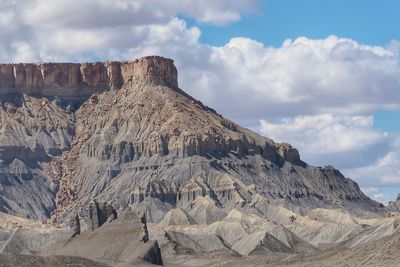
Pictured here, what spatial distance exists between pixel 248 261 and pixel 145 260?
52.7 ft

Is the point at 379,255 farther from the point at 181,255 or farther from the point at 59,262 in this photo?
the point at 181,255

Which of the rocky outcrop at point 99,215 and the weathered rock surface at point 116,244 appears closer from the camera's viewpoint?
the weathered rock surface at point 116,244

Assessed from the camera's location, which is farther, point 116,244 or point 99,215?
point 99,215

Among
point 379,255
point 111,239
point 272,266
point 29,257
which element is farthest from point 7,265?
point 111,239

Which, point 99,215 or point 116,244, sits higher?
point 99,215

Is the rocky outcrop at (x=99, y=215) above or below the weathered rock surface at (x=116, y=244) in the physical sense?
above

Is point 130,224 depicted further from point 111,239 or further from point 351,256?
point 351,256

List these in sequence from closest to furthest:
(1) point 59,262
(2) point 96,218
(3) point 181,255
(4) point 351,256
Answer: (1) point 59,262
(4) point 351,256
(2) point 96,218
(3) point 181,255

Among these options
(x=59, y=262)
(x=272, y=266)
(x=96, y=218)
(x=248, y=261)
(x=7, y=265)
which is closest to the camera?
(x=7, y=265)

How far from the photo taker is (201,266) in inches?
6609

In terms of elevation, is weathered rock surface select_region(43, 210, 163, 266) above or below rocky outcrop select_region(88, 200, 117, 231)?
below

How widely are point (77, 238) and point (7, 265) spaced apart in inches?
2507

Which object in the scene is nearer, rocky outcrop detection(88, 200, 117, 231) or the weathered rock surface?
the weathered rock surface

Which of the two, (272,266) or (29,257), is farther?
(272,266)
